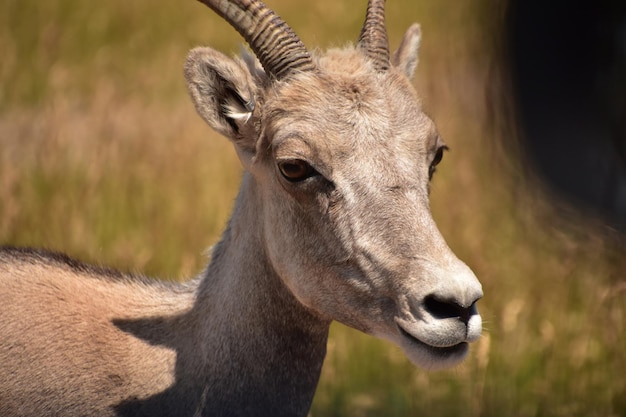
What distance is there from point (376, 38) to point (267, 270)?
133 centimetres

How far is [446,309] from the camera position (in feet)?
12.5

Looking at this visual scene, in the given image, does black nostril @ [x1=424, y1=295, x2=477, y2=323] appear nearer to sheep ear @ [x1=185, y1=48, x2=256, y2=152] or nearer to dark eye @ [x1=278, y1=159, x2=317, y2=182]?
dark eye @ [x1=278, y1=159, x2=317, y2=182]

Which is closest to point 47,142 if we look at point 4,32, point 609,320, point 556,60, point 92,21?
point 4,32

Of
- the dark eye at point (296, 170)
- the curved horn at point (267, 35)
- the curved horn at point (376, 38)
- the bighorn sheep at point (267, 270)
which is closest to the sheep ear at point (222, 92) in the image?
the bighorn sheep at point (267, 270)

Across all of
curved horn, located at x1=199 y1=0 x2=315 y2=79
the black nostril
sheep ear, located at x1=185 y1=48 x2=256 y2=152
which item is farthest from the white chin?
curved horn, located at x1=199 y1=0 x2=315 y2=79

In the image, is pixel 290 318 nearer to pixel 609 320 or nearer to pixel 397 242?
pixel 397 242

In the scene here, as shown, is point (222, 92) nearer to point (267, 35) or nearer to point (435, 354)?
point (267, 35)

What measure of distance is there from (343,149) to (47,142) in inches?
224

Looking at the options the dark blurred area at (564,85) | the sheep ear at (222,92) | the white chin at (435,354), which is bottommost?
the white chin at (435,354)

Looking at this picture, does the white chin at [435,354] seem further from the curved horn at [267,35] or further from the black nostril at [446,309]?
the curved horn at [267,35]

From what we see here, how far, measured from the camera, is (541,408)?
20.8ft

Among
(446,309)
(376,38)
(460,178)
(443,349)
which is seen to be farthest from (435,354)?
(460,178)

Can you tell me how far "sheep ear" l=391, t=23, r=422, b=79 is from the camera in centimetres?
529

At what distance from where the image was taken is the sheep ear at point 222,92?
14.9 ft
